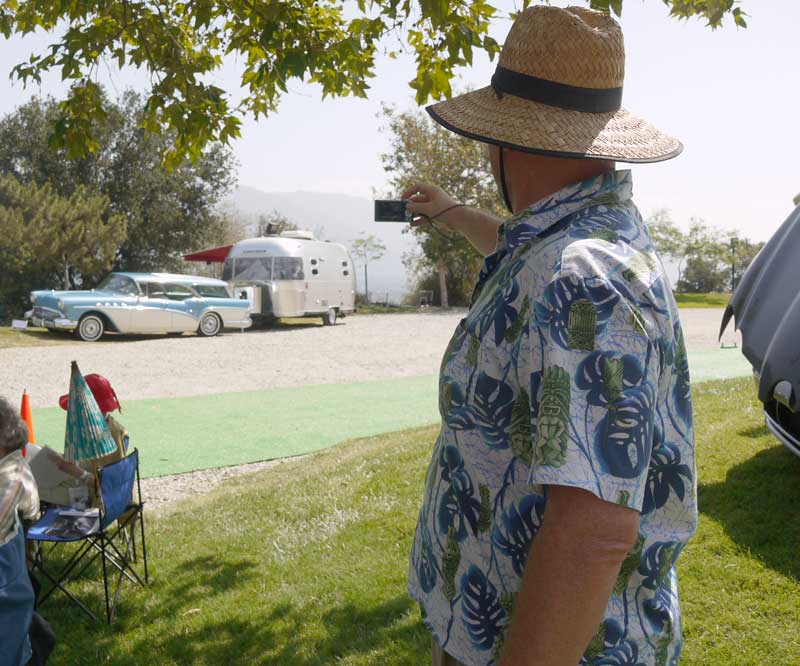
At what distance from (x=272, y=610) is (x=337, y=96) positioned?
12.0 ft

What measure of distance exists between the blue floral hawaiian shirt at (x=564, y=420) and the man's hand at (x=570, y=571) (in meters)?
0.04

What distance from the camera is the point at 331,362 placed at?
1560 centimetres

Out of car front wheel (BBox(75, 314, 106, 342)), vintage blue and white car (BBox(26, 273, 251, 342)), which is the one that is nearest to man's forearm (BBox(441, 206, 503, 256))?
vintage blue and white car (BBox(26, 273, 251, 342))

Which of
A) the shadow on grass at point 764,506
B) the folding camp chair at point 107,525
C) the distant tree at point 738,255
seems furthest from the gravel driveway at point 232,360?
the distant tree at point 738,255

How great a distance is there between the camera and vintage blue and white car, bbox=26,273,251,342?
718 inches

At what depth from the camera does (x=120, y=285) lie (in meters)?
19.4

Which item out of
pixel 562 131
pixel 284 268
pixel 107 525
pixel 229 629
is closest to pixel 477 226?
pixel 562 131

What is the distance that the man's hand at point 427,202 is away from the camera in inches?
98.1

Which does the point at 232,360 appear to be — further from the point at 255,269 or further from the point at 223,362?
the point at 255,269

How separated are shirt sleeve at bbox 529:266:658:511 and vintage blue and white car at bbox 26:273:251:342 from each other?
18.6 m

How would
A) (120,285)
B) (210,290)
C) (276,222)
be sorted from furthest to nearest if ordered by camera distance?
1. (276,222)
2. (210,290)
3. (120,285)

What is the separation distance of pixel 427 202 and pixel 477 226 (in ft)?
0.85

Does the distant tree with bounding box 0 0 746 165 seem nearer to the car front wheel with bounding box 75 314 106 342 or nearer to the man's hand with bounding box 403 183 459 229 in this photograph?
the man's hand with bounding box 403 183 459 229

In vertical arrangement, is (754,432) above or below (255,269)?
below
